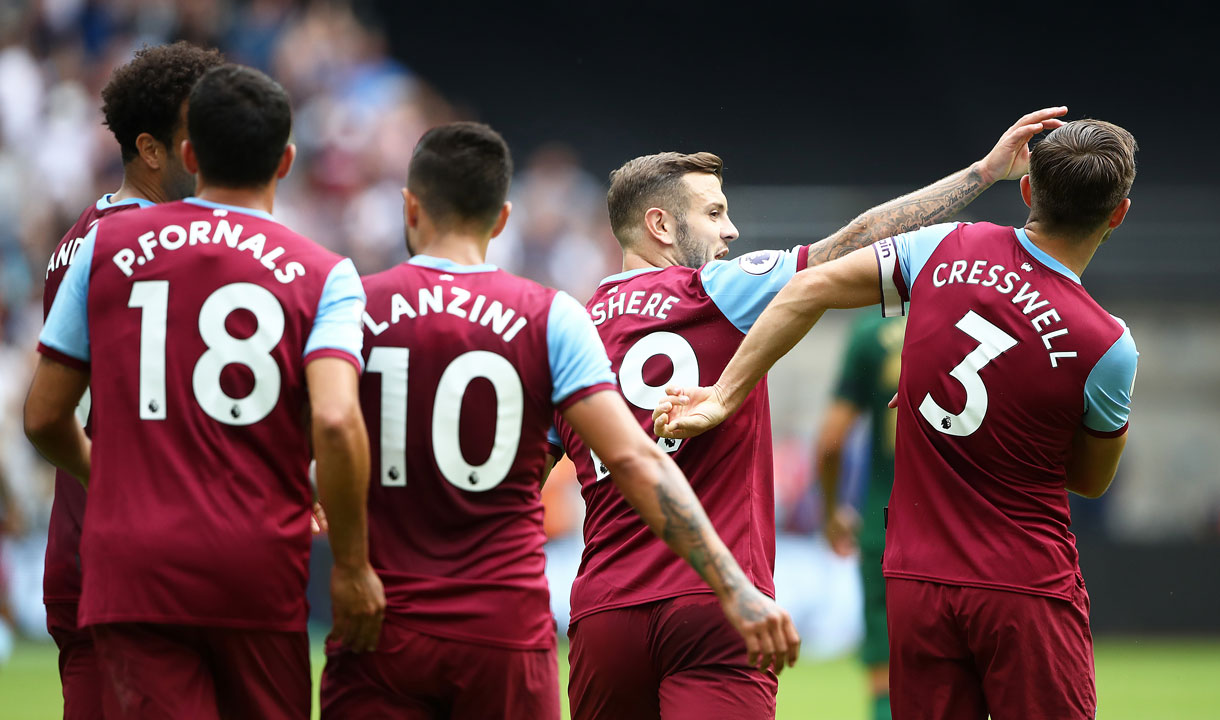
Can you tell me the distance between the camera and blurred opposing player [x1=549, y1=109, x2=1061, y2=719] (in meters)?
4.07

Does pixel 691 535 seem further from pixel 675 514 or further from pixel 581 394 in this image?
pixel 581 394

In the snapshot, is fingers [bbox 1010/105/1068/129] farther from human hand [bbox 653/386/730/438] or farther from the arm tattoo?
the arm tattoo

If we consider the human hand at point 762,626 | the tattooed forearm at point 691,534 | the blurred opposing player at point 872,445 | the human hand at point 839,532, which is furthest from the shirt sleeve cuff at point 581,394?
the human hand at point 839,532

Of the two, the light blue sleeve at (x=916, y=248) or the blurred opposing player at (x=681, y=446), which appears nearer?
the blurred opposing player at (x=681, y=446)

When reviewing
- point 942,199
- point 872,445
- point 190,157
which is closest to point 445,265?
point 190,157

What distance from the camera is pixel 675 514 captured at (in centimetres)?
355

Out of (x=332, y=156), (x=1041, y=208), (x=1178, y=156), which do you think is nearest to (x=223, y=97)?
(x=1041, y=208)

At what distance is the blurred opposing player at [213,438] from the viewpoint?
133 inches

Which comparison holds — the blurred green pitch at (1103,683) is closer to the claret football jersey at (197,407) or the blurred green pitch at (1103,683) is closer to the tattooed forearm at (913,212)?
the tattooed forearm at (913,212)

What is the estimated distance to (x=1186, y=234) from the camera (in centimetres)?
1672

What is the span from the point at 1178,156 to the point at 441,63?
10.6 m

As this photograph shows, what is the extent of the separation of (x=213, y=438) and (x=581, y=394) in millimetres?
976

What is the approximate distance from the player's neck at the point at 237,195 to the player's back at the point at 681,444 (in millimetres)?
1323

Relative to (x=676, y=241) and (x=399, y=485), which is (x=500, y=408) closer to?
(x=399, y=485)
